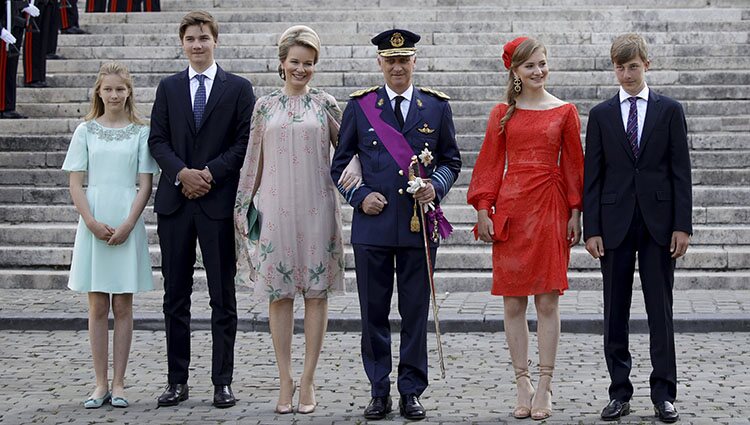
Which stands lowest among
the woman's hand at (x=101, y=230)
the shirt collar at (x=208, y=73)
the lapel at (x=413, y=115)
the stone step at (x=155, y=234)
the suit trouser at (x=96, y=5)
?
the stone step at (x=155, y=234)

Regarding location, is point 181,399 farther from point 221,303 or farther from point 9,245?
point 9,245

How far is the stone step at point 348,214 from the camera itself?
12.5 meters

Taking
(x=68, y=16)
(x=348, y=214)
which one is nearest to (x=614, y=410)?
(x=348, y=214)

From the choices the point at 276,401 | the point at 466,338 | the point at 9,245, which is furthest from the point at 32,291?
the point at 276,401

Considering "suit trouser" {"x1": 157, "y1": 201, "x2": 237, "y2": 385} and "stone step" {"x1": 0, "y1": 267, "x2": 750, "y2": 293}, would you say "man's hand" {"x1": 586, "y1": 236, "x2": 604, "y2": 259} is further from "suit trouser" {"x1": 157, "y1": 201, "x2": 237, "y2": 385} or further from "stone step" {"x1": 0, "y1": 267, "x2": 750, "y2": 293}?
"stone step" {"x1": 0, "y1": 267, "x2": 750, "y2": 293}

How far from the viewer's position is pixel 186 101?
773 cm

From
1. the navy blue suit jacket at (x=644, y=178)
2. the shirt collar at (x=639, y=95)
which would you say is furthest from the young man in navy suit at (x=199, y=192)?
the shirt collar at (x=639, y=95)

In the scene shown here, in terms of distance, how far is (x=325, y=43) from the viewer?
17266 millimetres

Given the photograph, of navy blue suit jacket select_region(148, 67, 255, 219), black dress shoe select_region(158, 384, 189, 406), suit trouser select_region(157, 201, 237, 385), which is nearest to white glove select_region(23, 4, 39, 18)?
navy blue suit jacket select_region(148, 67, 255, 219)

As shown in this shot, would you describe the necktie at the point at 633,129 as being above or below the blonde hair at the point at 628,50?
below

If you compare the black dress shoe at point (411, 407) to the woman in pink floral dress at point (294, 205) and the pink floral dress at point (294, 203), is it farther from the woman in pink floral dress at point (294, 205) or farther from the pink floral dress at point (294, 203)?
the pink floral dress at point (294, 203)

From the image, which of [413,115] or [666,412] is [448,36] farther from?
[666,412]

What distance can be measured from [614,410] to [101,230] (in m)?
2.82

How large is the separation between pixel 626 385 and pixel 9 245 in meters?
7.07
